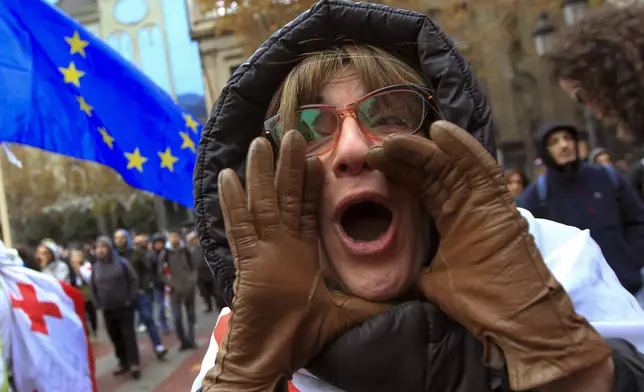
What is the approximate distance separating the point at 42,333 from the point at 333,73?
2404 millimetres

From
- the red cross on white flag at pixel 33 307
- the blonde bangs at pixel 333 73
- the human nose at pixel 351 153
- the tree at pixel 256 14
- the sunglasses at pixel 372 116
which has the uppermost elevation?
the tree at pixel 256 14

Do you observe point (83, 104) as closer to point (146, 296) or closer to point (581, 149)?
point (581, 149)

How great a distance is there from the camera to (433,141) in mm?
1138

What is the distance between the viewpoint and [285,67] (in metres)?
1.57

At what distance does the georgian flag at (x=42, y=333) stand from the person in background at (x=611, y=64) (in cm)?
278

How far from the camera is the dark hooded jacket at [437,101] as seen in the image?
1.19m

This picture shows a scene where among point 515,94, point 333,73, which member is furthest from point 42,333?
point 515,94

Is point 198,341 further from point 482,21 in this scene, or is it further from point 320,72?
point 482,21

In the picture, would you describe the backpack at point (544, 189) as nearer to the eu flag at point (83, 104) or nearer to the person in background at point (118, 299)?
the eu flag at point (83, 104)

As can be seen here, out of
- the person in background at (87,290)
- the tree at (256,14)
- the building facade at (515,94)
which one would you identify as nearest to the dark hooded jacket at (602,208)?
the tree at (256,14)

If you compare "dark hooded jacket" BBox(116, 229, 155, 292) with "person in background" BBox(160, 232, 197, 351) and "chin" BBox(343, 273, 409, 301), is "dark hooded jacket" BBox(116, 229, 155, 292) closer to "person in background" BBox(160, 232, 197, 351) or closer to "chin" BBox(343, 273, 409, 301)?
"person in background" BBox(160, 232, 197, 351)

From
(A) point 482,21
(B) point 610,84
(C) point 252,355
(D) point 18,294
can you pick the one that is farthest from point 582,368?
(A) point 482,21

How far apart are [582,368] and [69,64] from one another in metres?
3.40

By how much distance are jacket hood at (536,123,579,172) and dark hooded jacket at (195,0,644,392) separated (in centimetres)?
256
